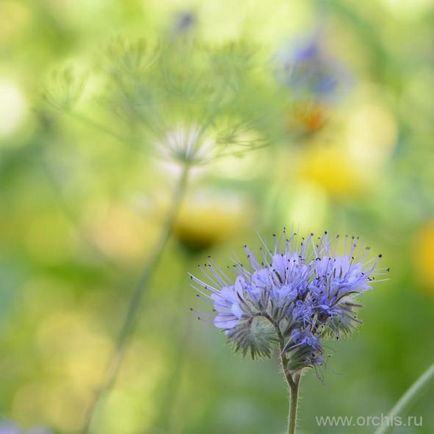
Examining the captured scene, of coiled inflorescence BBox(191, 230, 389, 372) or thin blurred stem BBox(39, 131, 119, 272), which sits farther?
thin blurred stem BBox(39, 131, 119, 272)

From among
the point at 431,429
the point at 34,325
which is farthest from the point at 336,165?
the point at 34,325

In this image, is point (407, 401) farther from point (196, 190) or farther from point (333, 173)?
point (333, 173)

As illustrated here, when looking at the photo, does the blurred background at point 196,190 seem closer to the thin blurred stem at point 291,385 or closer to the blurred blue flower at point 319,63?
the blurred blue flower at point 319,63

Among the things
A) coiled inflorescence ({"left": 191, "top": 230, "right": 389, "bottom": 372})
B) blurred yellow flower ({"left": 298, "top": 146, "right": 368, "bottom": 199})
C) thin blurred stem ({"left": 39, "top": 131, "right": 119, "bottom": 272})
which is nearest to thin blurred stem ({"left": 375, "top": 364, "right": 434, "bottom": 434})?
coiled inflorescence ({"left": 191, "top": 230, "right": 389, "bottom": 372})

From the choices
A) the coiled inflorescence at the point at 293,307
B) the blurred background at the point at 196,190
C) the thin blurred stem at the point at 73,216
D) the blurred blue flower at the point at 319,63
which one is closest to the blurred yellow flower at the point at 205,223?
the blurred background at the point at 196,190

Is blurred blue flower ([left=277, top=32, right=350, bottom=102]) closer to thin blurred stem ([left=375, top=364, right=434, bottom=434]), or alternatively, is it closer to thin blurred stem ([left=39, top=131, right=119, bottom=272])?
thin blurred stem ([left=39, top=131, right=119, bottom=272])

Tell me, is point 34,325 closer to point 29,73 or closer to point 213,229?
point 29,73

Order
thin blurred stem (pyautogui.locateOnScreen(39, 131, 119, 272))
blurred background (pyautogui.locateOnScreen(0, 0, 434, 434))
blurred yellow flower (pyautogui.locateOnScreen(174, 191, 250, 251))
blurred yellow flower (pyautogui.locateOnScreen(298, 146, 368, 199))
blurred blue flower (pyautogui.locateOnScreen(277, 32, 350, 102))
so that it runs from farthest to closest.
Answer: thin blurred stem (pyautogui.locateOnScreen(39, 131, 119, 272)) < blurred yellow flower (pyautogui.locateOnScreen(298, 146, 368, 199)) < blurred blue flower (pyautogui.locateOnScreen(277, 32, 350, 102)) < blurred yellow flower (pyautogui.locateOnScreen(174, 191, 250, 251)) < blurred background (pyautogui.locateOnScreen(0, 0, 434, 434))
